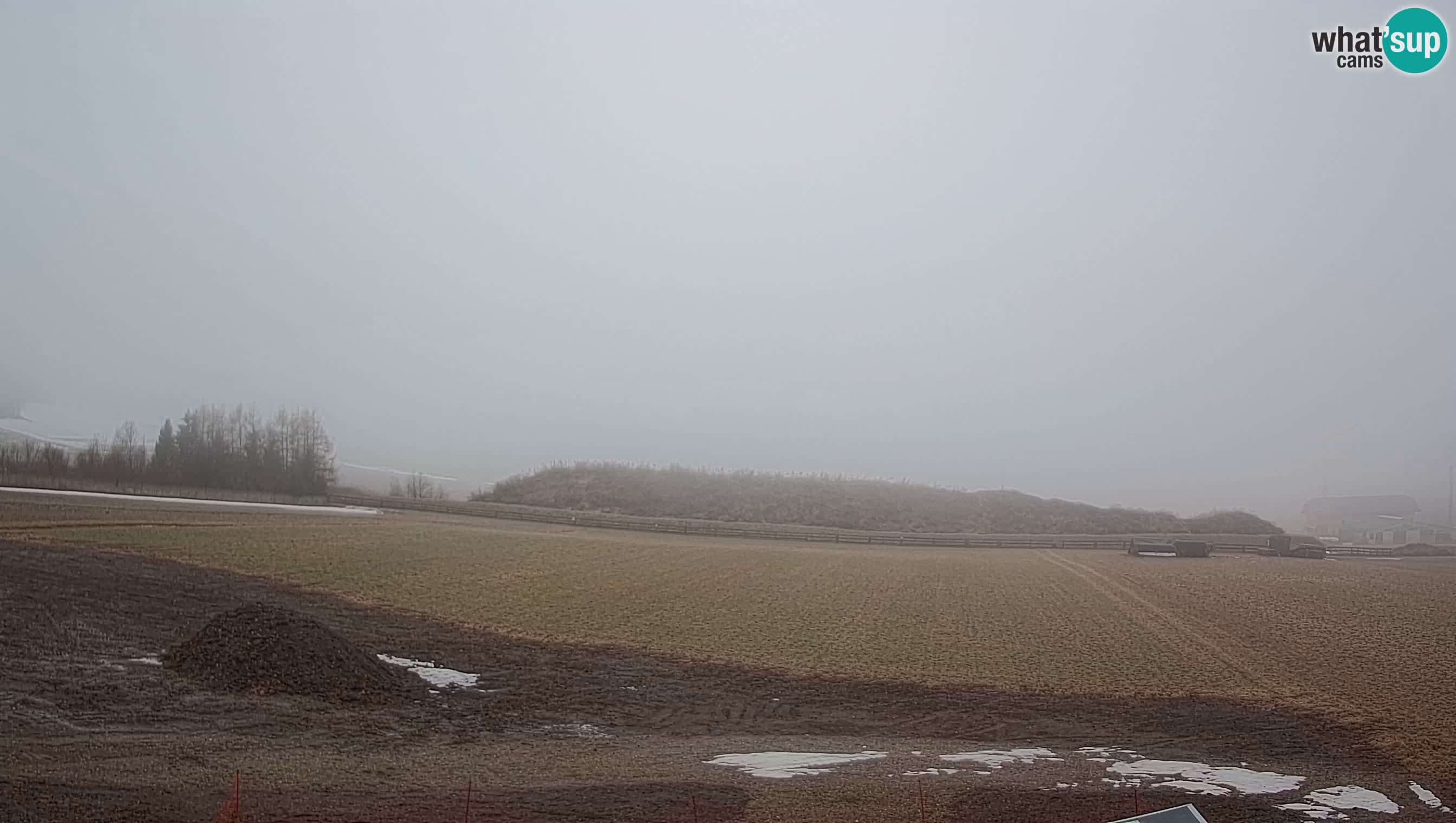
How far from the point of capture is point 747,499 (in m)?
81.2

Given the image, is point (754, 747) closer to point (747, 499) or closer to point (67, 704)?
point (67, 704)

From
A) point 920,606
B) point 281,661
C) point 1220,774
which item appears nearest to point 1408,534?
point 920,606

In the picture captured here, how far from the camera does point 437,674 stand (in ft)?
64.1

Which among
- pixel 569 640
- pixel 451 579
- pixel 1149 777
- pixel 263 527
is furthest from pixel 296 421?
pixel 1149 777

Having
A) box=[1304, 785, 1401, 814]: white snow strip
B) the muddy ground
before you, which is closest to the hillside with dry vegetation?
the muddy ground

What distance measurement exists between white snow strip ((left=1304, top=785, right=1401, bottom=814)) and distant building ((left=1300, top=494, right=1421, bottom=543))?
41.1 m

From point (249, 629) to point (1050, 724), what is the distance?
17.3 metres

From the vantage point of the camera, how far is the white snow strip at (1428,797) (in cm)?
1284

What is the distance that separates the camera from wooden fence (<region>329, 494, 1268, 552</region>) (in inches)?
2260

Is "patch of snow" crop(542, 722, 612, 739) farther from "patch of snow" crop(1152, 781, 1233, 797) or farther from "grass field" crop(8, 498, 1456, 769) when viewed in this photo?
"patch of snow" crop(1152, 781, 1233, 797)

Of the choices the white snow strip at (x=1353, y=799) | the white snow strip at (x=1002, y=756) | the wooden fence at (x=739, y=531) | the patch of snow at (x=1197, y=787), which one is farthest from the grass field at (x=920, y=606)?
the wooden fence at (x=739, y=531)

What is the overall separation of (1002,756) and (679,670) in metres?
8.84

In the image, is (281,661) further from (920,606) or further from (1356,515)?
(1356,515)

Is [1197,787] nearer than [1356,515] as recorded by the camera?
Yes
